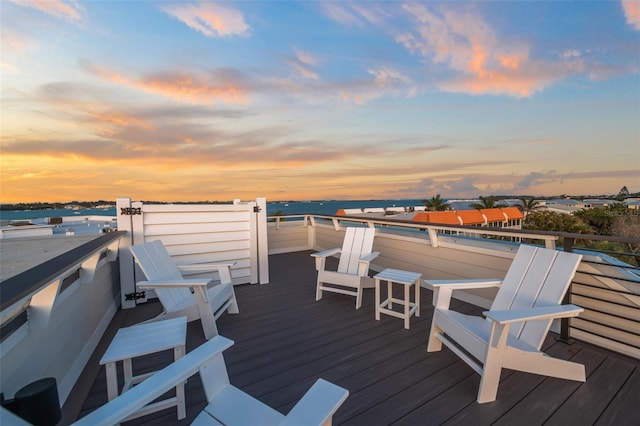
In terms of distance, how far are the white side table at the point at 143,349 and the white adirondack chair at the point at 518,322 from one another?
1859mm

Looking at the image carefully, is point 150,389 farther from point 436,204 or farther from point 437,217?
point 436,204

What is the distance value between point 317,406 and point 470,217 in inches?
951

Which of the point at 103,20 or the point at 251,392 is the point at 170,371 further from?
the point at 103,20

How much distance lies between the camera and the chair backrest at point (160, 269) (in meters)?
2.62

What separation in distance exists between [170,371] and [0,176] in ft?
23.0

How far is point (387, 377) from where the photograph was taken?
209cm

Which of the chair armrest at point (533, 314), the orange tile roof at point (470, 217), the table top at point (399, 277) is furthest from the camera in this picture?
the orange tile roof at point (470, 217)

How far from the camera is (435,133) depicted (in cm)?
750

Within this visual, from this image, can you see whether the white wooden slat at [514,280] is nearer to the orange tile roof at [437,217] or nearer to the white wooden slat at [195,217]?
the white wooden slat at [195,217]

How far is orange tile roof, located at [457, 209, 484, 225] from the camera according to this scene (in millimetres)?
21547

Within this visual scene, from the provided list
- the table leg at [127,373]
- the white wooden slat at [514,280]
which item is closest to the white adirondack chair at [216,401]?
the table leg at [127,373]

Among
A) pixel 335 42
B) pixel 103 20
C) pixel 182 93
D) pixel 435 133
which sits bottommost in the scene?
pixel 435 133

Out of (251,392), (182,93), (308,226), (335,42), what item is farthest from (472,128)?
(251,392)

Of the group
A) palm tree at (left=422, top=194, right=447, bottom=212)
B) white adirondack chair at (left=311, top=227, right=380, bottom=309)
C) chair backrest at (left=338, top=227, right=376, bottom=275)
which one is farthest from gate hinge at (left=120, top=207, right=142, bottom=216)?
palm tree at (left=422, top=194, right=447, bottom=212)
